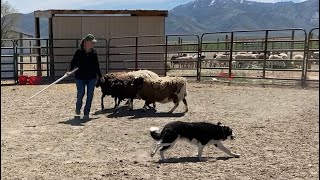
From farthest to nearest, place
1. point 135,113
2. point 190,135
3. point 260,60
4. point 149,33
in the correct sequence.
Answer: point 149,33
point 260,60
point 135,113
point 190,135

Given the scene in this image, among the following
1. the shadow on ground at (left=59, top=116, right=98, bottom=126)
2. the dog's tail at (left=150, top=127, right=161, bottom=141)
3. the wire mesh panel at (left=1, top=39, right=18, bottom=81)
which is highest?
the wire mesh panel at (left=1, top=39, right=18, bottom=81)

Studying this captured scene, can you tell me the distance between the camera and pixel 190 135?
520cm

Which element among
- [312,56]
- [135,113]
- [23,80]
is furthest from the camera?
[23,80]

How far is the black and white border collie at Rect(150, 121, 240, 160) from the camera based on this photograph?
5145 mm

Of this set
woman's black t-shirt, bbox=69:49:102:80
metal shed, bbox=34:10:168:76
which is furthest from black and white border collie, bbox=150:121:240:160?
metal shed, bbox=34:10:168:76

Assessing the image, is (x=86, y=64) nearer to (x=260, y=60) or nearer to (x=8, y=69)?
(x=260, y=60)

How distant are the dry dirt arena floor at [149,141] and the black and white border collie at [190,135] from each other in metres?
0.18

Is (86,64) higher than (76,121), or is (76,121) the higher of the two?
(86,64)

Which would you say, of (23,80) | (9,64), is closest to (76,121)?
(23,80)

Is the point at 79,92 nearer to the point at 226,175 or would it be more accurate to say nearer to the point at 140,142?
the point at 140,142

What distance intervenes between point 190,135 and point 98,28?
12.4 meters

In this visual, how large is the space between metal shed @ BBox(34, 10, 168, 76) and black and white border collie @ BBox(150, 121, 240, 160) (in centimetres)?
1107

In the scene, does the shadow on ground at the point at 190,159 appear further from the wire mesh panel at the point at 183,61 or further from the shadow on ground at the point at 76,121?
the wire mesh panel at the point at 183,61

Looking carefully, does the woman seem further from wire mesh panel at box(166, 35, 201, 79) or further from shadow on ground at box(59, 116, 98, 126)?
wire mesh panel at box(166, 35, 201, 79)
